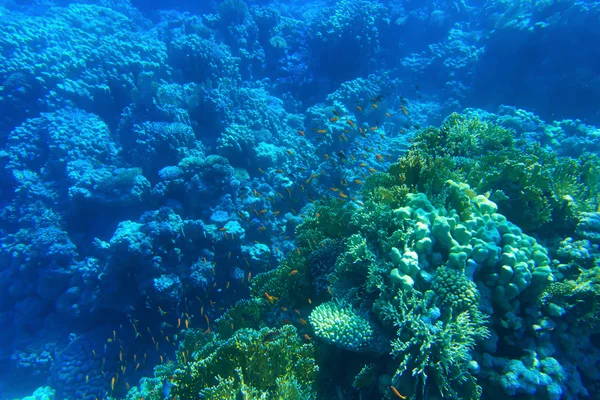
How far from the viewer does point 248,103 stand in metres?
14.6

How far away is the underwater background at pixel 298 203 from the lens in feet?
11.4

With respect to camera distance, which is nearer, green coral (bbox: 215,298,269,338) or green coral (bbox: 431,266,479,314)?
green coral (bbox: 431,266,479,314)

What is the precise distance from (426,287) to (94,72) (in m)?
16.9

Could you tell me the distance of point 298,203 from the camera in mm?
11156

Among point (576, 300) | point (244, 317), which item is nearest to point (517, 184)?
point (576, 300)

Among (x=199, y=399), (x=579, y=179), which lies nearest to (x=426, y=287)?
(x=199, y=399)

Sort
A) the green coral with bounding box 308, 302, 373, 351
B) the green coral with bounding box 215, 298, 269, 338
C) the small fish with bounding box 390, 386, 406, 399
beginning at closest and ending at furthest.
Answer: the small fish with bounding box 390, 386, 406, 399, the green coral with bounding box 308, 302, 373, 351, the green coral with bounding box 215, 298, 269, 338

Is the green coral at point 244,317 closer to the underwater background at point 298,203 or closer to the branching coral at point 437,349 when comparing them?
the underwater background at point 298,203

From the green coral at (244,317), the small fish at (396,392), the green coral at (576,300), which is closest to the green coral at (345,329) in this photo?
the small fish at (396,392)

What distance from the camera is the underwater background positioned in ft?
11.4

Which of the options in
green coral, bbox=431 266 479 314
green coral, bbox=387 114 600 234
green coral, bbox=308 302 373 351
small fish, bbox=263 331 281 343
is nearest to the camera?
green coral, bbox=431 266 479 314

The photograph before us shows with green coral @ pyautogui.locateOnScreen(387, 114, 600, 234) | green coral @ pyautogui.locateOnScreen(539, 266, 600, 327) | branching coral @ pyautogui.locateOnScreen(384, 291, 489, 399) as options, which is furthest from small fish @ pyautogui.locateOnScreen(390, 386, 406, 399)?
green coral @ pyautogui.locateOnScreen(387, 114, 600, 234)

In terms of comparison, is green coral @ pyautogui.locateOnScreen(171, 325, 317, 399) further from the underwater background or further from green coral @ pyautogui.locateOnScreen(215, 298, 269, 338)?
green coral @ pyautogui.locateOnScreen(215, 298, 269, 338)

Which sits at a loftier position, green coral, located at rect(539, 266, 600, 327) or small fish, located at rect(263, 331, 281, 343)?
green coral, located at rect(539, 266, 600, 327)
